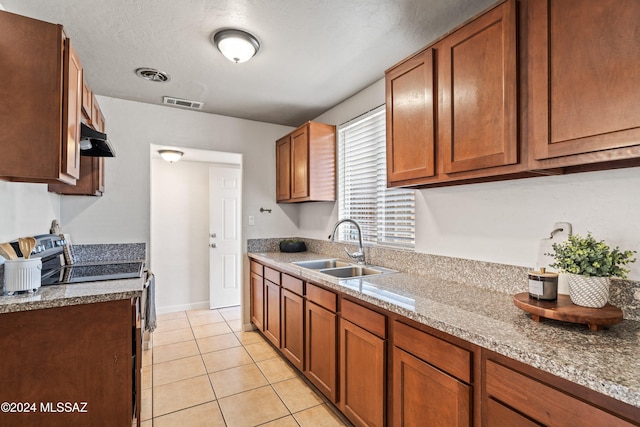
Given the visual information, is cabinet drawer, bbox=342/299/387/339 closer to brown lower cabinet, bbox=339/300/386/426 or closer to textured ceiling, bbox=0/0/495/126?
brown lower cabinet, bbox=339/300/386/426

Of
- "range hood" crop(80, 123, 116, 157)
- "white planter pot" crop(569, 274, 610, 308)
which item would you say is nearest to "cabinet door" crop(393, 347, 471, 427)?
"white planter pot" crop(569, 274, 610, 308)

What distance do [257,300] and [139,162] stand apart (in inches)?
74.2

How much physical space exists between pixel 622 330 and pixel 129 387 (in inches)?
86.2

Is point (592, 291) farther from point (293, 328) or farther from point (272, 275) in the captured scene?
point (272, 275)

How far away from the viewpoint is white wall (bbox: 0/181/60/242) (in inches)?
65.6

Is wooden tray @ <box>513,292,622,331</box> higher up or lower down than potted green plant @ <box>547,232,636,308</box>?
lower down

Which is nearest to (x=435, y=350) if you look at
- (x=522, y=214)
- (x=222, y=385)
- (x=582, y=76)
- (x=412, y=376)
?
(x=412, y=376)

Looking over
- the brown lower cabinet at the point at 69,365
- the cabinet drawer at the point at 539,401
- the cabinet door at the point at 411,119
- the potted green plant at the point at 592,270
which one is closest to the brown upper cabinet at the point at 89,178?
the brown lower cabinet at the point at 69,365

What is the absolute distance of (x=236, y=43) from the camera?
6.42 feet

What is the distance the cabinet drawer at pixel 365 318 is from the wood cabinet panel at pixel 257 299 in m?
1.57

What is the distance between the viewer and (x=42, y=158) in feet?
4.50

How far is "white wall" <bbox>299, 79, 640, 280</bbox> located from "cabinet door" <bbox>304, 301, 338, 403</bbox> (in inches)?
33.6

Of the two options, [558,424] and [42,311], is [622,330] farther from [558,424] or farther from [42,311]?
[42,311]

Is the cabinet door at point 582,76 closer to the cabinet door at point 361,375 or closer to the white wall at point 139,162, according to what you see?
the cabinet door at point 361,375
